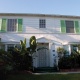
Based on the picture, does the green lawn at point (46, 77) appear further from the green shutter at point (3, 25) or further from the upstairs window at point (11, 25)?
the green shutter at point (3, 25)

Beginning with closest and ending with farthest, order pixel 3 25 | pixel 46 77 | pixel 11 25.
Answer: pixel 46 77 < pixel 3 25 < pixel 11 25

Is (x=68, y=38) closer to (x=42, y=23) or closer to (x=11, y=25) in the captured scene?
(x=42, y=23)

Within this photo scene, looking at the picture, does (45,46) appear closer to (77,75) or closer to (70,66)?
(70,66)

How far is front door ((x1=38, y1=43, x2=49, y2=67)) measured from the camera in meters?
21.4

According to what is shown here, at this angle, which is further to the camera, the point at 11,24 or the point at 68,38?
the point at 68,38

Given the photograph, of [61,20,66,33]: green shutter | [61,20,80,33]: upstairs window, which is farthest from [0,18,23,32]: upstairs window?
[61,20,80,33]: upstairs window

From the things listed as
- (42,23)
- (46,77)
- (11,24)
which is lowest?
(46,77)

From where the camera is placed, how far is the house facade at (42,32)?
2112 cm

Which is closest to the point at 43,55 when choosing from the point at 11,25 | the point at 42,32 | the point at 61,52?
the point at 61,52

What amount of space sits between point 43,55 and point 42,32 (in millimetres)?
2793

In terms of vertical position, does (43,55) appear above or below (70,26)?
below

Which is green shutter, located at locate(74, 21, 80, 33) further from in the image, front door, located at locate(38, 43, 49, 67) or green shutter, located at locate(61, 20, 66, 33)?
front door, located at locate(38, 43, 49, 67)

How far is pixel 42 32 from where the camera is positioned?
21703 mm

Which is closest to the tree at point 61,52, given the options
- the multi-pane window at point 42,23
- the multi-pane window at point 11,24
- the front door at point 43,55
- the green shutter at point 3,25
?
the front door at point 43,55
